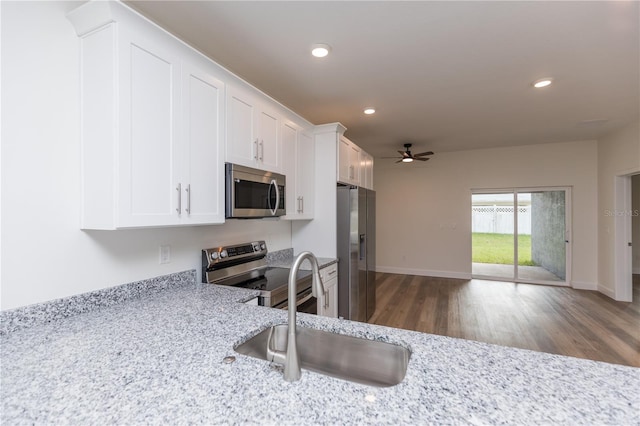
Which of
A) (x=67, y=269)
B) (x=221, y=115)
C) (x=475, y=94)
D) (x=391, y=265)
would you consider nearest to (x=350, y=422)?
(x=67, y=269)

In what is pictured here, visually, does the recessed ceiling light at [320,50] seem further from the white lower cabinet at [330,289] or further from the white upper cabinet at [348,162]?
the white lower cabinet at [330,289]

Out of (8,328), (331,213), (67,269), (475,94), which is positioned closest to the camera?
(8,328)

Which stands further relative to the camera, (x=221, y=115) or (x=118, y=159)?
(x=221, y=115)

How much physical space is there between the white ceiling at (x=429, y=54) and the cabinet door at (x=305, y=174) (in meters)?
0.48

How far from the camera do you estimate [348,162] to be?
3.68 m

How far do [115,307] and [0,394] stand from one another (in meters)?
0.82

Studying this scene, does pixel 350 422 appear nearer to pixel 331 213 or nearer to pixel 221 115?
pixel 221 115

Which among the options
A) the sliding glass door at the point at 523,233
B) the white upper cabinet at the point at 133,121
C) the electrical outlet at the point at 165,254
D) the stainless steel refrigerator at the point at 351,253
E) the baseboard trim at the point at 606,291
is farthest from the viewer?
the sliding glass door at the point at 523,233

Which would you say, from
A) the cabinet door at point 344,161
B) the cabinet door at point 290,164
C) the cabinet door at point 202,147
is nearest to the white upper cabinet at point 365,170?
the cabinet door at point 344,161

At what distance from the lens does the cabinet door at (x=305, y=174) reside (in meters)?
3.05

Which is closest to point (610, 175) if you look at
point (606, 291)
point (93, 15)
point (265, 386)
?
point (606, 291)

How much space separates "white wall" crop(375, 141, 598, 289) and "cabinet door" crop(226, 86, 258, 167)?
4.74 meters

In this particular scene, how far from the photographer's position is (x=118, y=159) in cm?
141

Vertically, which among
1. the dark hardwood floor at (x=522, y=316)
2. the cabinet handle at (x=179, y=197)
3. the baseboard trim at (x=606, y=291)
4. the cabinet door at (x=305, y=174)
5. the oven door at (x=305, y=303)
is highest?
the cabinet door at (x=305, y=174)
